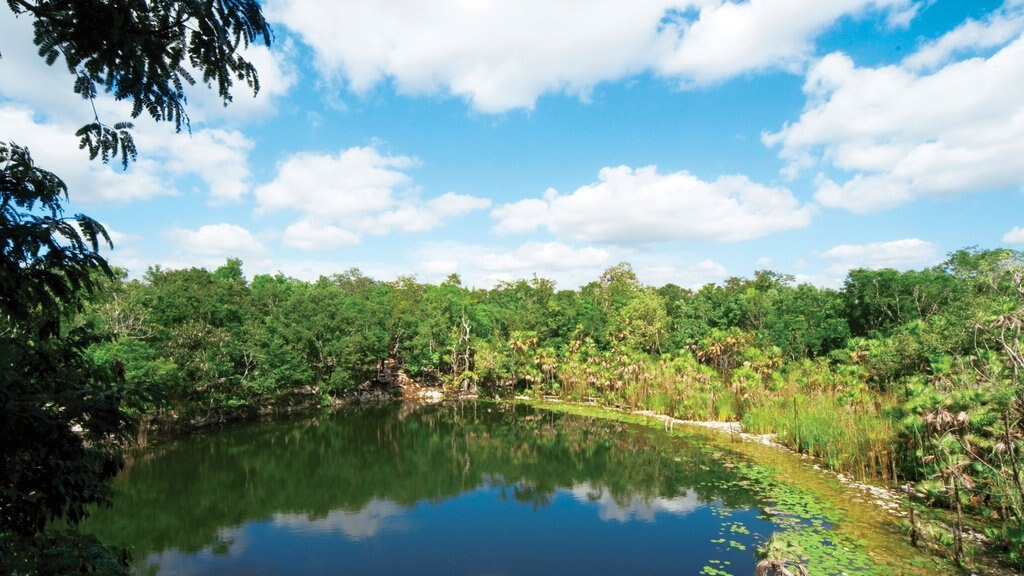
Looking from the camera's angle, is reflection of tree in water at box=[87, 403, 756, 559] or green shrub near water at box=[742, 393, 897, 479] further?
green shrub near water at box=[742, 393, 897, 479]

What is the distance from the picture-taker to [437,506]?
51.8ft

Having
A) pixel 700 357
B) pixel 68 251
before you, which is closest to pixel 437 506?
pixel 68 251

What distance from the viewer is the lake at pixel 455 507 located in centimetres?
1176

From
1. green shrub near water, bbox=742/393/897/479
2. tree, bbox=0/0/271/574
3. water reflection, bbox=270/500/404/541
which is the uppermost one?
tree, bbox=0/0/271/574

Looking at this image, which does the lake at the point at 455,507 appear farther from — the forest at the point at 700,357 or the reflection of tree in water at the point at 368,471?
the forest at the point at 700,357

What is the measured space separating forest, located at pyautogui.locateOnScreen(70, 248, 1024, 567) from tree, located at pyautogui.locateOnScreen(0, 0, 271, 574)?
25.1 inches

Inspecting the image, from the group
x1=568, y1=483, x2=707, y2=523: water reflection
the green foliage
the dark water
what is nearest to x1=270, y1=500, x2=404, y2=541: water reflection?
the dark water

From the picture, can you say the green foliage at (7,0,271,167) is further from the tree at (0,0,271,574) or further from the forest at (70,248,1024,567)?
the forest at (70,248,1024,567)

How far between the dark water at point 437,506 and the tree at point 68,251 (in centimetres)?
672

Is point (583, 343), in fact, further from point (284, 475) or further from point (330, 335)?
point (284, 475)

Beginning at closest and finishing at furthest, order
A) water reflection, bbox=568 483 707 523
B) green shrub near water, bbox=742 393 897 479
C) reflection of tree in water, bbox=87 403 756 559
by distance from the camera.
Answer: water reflection, bbox=568 483 707 523 → reflection of tree in water, bbox=87 403 756 559 → green shrub near water, bbox=742 393 897 479

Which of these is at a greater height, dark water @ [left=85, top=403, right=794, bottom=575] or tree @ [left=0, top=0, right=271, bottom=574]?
tree @ [left=0, top=0, right=271, bottom=574]

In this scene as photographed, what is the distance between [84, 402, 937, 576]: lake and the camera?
463 inches

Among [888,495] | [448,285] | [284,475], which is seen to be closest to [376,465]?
[284,475]
